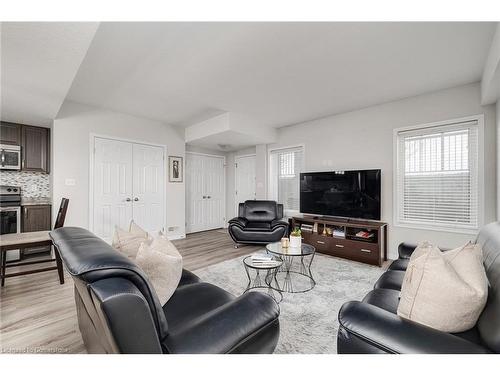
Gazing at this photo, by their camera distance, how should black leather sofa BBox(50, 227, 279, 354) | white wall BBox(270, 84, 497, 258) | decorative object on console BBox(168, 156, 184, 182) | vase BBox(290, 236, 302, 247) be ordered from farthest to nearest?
decorative object on console BBox(168, 156, 184, 182) < white wall BBox(270, 84, 497, 258) < vase BBox(290, 236, 302, 247) < black leather sofa BBox(50, 227, 279, 354)

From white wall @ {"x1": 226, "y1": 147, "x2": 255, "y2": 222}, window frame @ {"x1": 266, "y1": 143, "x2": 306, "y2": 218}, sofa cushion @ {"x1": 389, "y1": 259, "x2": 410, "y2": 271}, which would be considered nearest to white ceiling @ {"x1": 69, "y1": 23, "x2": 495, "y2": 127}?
window frame @ {"x1": 266, "y1": 143, "x2": 306, "y2": 218}

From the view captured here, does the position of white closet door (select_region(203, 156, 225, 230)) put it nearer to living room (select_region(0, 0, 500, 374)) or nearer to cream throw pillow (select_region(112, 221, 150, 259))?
living room (select_region(0, 0, 500, 374))

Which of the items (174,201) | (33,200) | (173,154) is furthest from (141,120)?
(33,200)

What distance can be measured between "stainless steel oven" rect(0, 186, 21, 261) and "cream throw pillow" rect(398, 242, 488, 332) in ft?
15.2

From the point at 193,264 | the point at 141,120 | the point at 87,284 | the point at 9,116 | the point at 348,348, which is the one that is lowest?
the point at 193,264

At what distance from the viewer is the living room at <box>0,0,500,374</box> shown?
957mm

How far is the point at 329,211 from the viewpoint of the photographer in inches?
152

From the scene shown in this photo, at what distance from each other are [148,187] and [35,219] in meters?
1.67

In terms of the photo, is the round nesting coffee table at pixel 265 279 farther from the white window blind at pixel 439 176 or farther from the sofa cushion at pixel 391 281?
the white window blind at pixel 439 176

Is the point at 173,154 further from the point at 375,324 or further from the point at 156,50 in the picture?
the point at 375,324

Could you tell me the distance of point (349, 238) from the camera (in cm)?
345

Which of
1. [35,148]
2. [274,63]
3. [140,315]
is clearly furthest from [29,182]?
[140,315]

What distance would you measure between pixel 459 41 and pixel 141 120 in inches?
179

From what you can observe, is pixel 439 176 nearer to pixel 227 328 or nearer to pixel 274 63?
pixel 274 63
